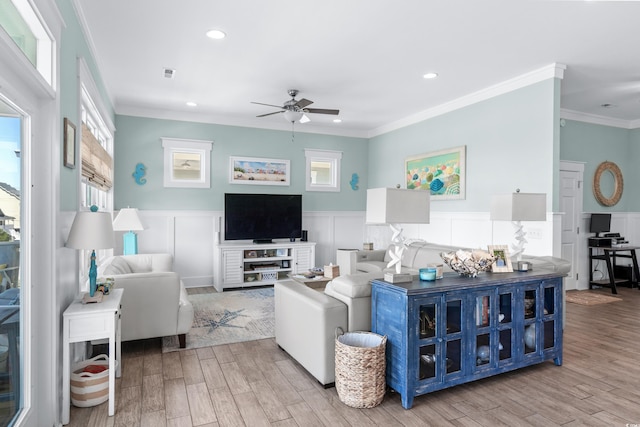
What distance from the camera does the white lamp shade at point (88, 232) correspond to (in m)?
2.45

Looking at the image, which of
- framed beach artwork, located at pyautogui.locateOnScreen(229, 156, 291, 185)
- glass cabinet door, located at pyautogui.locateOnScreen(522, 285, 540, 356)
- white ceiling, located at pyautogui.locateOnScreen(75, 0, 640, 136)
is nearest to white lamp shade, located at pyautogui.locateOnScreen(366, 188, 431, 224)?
glass cabinet door, located at pyautogui.locateOnScreen(522, 285, 540, 356)

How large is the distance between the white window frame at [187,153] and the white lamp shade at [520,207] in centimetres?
457

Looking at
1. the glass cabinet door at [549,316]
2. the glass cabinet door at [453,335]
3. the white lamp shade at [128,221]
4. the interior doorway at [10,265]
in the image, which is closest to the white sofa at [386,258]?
the glass cabinet door at [549,316]

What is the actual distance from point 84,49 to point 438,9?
2.91 m

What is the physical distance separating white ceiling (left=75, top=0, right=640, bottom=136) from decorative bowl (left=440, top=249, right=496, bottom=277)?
1.90 meters

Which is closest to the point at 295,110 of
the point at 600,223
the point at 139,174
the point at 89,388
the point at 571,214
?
the point at 139,174

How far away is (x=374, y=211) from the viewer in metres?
2.77

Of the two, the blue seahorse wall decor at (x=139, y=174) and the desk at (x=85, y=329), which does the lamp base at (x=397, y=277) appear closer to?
the desk at (x=85, y=329)

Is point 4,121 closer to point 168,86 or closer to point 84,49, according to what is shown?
point 84,49

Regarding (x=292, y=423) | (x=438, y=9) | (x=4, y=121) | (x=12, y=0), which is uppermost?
(x=438, y=9)

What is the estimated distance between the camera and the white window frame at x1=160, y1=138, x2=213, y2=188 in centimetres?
637

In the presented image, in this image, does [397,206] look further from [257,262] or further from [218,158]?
[218,158]

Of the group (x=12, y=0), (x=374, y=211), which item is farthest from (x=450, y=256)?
(x=12, y=0)

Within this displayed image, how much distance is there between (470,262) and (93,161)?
3474 mm
